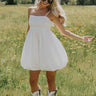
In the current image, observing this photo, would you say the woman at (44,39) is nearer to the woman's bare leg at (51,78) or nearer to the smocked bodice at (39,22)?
the smocked bodice at (39,22)

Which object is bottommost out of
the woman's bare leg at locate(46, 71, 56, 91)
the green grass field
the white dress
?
the green grass field

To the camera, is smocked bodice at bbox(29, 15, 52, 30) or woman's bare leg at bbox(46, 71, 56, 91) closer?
smocked bodice at bbox(29, 15, 52, 30)

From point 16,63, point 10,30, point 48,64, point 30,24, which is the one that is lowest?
point 10,30

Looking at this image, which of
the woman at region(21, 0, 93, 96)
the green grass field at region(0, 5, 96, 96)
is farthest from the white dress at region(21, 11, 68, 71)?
the green grass field at region(0, 5, 96, 96)

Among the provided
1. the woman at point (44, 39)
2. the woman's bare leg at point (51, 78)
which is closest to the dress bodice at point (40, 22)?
the woman at point (44, 39)

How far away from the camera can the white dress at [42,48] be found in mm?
3459

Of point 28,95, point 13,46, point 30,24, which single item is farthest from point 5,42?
point 30,24

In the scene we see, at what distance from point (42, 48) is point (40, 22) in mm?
404

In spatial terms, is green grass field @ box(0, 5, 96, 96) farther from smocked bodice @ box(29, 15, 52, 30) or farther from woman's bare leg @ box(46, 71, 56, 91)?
smocked bodice @ box(29, 15, 52, 30)

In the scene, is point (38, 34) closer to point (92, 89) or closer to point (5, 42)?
point (92, 89)

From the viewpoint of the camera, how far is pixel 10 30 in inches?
379

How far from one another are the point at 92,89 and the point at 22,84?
53.9 inches

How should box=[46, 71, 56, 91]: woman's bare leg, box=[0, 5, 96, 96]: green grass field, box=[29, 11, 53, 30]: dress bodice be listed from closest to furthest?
box=[29, 11, 53, 30]: dress bodice
box=[46, 71, 56, 91]: woman's bare leg
box=[0, 5, 96, 96]: green grass field

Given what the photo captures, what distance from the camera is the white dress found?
11.3 ft
